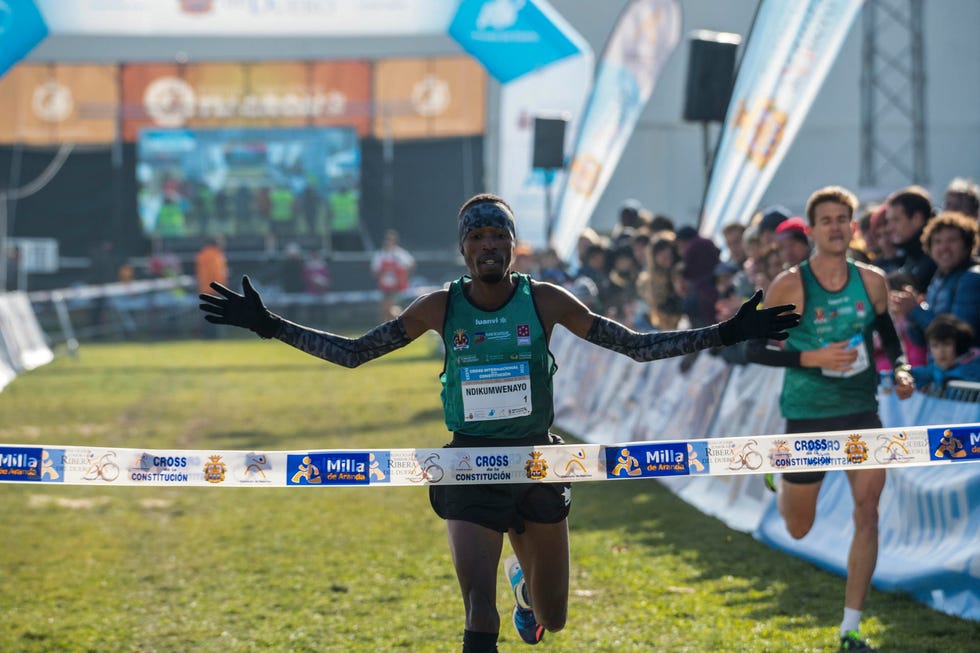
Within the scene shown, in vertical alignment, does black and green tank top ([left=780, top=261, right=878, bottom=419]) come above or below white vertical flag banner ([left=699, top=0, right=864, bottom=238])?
below

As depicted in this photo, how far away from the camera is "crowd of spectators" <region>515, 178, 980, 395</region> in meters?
7.68

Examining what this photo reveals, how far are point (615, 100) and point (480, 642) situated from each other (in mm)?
15712

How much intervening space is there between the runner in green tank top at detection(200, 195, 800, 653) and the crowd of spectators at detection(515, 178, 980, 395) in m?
2.65

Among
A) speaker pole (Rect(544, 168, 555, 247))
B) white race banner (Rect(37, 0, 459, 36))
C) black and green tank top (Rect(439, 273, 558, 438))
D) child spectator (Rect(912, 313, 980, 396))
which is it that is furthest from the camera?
white race banner (Rect(37, 0, 459, 36))

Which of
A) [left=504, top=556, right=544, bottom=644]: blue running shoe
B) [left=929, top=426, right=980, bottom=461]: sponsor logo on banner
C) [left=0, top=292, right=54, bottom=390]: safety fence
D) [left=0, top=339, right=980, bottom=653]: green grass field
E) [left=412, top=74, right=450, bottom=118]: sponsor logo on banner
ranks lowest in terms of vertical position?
[left=0, top=292, right=54, bottom=390]: safety fence

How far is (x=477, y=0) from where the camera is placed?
24344 mm

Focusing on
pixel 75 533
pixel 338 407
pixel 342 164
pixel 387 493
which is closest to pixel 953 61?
pixel 342 164

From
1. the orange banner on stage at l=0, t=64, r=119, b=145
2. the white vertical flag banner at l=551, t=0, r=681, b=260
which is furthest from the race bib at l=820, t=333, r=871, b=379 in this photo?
the orange banner on stage at l=0, t=64, r=119, b=145

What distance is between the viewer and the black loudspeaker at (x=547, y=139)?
68.9ft

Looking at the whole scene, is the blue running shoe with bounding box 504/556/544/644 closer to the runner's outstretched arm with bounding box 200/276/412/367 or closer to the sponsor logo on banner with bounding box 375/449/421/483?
the sponsor logo on banner with bounding box 375/449/421/483

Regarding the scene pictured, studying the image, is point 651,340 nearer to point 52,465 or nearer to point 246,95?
point 52,465

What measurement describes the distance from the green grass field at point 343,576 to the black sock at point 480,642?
4.90ft

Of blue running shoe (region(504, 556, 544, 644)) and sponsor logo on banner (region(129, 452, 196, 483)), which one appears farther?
blue running shoe (region(504, 556, 544, 644))

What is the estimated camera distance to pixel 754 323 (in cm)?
502
